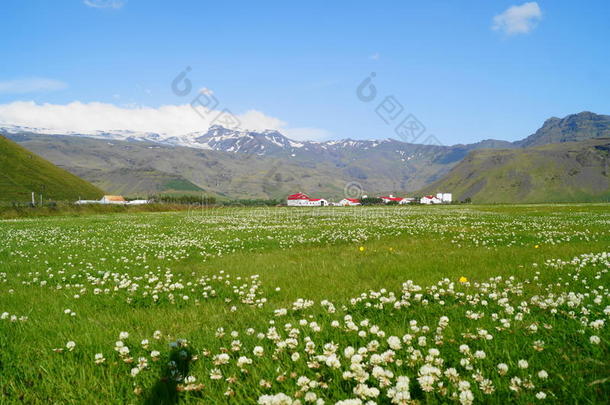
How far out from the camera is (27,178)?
172 m

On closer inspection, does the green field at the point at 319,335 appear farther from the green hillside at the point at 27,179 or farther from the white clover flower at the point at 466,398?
the green hillside at the point at 27,179

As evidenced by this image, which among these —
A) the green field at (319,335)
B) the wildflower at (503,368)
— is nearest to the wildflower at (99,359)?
the green field at (319,335)

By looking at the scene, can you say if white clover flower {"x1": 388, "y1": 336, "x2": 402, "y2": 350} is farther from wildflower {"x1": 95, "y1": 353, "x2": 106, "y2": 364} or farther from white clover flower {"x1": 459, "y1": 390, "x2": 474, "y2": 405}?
wildflower {"x1": 95, "y1": 353, "x2": 106, "y2": 364}

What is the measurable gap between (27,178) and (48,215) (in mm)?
148445

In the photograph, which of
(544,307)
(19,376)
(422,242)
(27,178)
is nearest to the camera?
(19,376)

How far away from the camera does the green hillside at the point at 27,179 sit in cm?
15725

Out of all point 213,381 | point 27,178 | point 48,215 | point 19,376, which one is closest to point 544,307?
point 213,381

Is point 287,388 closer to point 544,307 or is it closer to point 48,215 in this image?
point 544,307

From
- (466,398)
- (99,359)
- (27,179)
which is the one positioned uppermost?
(27,179)

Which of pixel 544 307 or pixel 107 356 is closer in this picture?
pixel 107 356

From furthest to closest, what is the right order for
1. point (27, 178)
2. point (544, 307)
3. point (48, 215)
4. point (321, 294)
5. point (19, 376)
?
point (27, 178) < point (48, 215) < point (321, 294) < point (544, 307) < point (19, 376)

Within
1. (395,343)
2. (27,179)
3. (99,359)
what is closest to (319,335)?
(395,343)

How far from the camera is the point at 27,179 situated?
563 ft

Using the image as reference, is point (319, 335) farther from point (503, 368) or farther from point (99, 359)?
point (99, 359)
